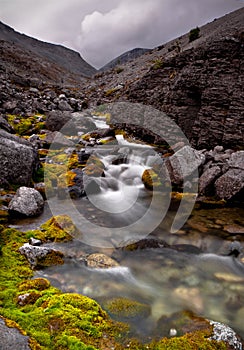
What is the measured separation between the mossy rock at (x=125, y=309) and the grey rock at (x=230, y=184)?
23.9ft

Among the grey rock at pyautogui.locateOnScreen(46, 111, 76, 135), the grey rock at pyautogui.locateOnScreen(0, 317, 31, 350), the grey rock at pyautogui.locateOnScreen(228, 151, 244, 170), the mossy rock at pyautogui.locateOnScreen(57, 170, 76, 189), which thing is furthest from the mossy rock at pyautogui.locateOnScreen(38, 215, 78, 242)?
the grey rock at pyautogui.locateOnScreen(46, 111, 76, 135)

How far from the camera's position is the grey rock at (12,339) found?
12.3 feet

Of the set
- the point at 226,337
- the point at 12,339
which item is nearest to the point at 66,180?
the point at 12,339

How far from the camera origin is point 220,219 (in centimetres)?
1029

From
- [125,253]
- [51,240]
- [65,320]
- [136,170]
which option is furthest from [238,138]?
[65,320]

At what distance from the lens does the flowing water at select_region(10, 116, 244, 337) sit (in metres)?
6.01

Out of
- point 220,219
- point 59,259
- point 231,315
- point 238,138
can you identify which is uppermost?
point 238,138

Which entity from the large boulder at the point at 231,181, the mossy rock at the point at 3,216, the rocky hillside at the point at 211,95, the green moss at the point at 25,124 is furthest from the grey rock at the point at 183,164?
the green moss at the point at 25,124

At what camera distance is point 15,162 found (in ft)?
36.4

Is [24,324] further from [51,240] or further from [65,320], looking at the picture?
[51,240]

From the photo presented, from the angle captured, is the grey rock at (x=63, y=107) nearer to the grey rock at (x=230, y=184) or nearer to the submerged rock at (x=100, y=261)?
the grey rock at (x=230, y=184)

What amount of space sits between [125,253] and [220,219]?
4452 mm

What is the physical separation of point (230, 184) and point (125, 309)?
7.93 m

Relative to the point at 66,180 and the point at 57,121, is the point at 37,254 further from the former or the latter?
the point at 57,121
